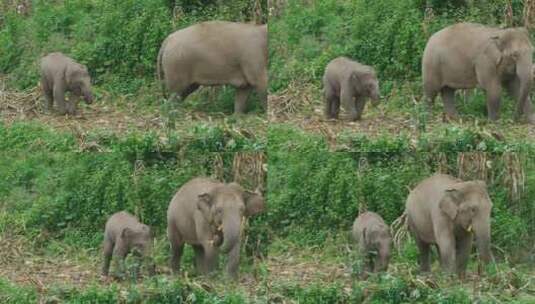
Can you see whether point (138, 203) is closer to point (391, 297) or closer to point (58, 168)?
point (58, 168)

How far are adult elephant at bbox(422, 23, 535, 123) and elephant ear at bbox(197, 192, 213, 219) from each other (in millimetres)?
2819

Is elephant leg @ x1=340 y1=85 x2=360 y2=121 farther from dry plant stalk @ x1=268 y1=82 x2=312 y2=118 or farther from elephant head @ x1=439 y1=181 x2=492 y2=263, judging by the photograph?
elephant head @ x1=439 y1=181 x2=492 y2=263

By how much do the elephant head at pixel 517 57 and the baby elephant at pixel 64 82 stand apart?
4.35m

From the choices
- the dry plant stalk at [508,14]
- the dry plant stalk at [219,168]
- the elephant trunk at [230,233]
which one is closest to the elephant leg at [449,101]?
the dry plant stalk at [508,14]

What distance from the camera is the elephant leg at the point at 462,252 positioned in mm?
13773

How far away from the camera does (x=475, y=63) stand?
14.9 m

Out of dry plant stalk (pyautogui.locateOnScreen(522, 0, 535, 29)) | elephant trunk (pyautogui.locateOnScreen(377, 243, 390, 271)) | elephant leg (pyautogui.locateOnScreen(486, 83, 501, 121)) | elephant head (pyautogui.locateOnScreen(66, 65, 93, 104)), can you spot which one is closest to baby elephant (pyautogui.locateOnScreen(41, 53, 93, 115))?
elephant head (pyautogui.locateOnScreen(66, 65, 93, 104))

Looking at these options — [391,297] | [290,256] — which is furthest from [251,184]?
[391,297]

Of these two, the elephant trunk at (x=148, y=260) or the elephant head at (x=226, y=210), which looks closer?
the elephant head at (x=226, y=210)

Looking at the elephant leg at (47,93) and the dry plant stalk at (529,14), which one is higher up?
the dry plant stalk at (529,14)

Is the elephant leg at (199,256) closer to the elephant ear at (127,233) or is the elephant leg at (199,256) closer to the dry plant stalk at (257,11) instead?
the elephant ear at (127,233)

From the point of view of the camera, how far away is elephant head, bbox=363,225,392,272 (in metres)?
13.8

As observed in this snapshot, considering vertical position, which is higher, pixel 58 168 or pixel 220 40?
pixel 220 40

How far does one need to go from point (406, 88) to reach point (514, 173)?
141 centimetres
